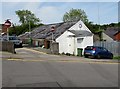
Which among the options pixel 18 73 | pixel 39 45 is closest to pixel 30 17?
pixel 39 45

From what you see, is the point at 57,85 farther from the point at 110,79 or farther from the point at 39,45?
the point at 39,45

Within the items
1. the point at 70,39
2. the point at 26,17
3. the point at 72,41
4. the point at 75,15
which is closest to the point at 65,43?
the point at 70,39

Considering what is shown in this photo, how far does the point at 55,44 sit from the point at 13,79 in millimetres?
21877

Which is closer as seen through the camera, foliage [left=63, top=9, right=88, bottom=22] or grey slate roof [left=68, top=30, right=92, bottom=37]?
grey slate roof [left=68, top=30, right=92, bottom=37]

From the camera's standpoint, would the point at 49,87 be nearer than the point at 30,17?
Yes

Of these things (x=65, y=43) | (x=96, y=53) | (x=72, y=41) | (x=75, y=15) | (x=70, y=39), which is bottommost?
(x=96, y=53)

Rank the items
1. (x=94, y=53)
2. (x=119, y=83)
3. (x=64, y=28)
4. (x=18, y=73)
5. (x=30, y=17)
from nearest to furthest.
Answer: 1. (x=119, y=83)
2. (x=18, y=73)
3. (x=94, y=53)
4. (x=64, y=28)
5. (x=30, y=17)

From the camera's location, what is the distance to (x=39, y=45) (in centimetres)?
5447

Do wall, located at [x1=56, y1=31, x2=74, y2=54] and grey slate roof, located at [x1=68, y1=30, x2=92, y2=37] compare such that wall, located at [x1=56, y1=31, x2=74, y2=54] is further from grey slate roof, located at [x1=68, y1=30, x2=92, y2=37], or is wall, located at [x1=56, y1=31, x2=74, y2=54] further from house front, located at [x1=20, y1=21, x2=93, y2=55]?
grey slate roof, located at [x1=68, y1=30, x2=92, y2=37]

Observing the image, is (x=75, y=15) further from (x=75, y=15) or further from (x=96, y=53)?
(x=96, y=53)

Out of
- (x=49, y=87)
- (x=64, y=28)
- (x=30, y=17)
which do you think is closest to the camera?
(x=49, y=87)

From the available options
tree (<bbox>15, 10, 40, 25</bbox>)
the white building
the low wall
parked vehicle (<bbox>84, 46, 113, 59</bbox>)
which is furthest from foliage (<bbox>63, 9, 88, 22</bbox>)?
the low wall

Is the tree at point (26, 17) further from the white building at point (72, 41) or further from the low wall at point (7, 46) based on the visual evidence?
the low wall at point (7, 46)

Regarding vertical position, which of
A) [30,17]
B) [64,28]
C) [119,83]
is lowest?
[119,83]
